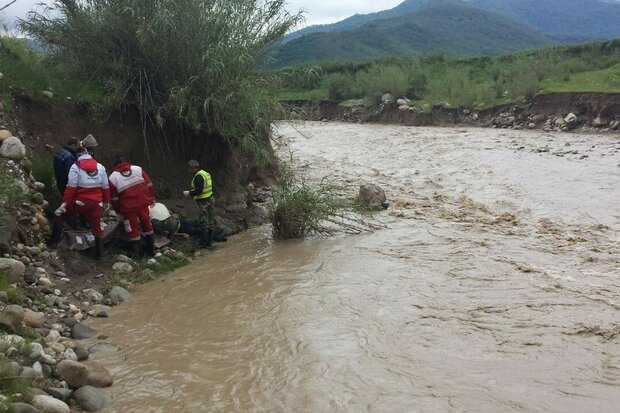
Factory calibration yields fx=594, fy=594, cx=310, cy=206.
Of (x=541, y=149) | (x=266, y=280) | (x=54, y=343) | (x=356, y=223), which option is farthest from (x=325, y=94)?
(x=54, y=343)

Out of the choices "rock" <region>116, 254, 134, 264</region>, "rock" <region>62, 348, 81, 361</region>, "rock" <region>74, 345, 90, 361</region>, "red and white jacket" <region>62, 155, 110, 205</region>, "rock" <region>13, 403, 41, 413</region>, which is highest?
"red and white jacket" <region>62, 155, 110, 205</region>

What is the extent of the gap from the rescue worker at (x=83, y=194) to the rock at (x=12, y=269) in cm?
137

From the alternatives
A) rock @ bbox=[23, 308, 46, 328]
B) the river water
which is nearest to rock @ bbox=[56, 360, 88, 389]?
the river water

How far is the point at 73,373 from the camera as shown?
17.0ft

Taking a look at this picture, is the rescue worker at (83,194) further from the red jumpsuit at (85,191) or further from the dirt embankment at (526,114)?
the dirt embankment at (526,114)

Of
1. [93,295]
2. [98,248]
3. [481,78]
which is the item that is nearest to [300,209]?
[98,248]

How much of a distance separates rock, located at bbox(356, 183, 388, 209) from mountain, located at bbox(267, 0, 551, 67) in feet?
201

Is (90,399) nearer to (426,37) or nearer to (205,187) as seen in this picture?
(205,187)

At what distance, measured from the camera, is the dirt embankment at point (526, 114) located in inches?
1002

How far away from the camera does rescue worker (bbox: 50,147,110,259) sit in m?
8.26

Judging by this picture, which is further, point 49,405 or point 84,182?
point 84,182

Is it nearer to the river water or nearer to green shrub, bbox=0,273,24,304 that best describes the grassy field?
the river water

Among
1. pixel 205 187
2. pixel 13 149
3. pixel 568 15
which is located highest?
pixel 568 15

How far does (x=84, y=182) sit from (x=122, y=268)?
4.54 ft
